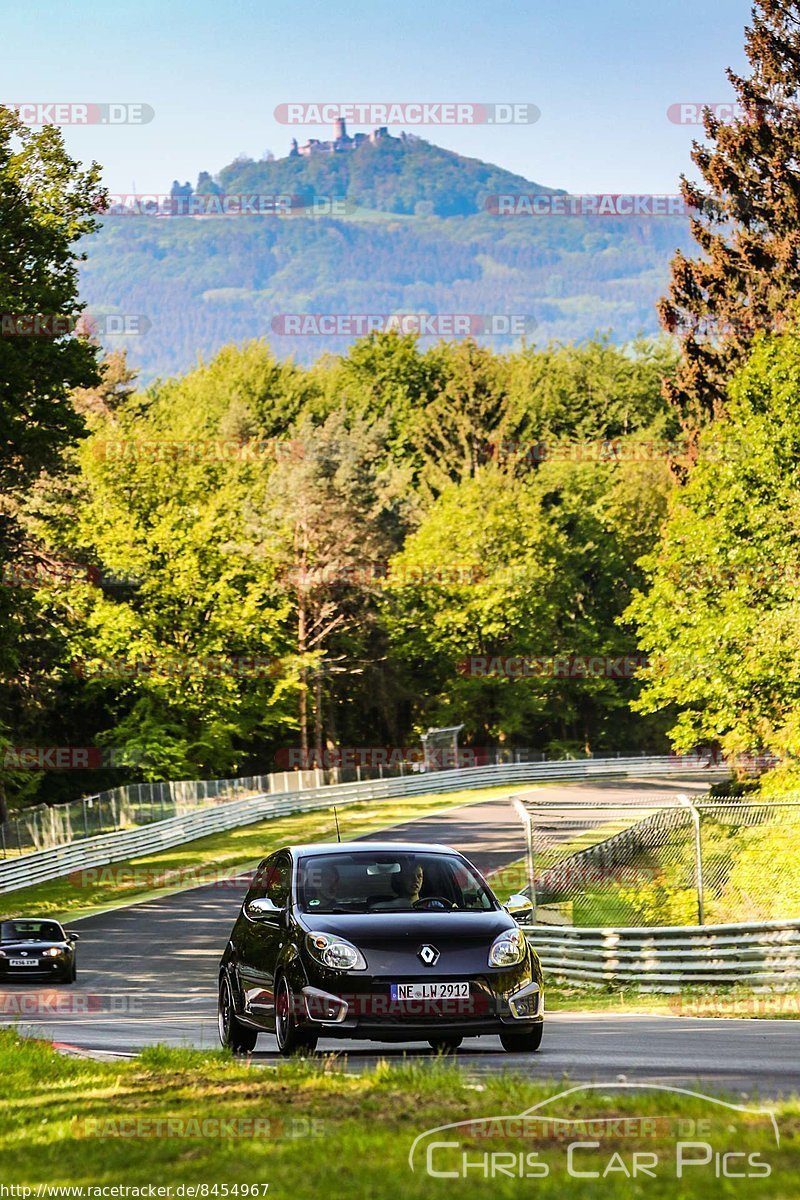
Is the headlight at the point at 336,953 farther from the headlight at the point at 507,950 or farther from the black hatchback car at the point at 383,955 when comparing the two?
the headlight at the point at 507,950

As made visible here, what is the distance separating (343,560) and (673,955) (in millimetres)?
56099

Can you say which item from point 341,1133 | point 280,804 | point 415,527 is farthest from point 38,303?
point 415,527

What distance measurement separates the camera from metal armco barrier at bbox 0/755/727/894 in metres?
44.8

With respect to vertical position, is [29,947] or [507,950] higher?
[507,950]

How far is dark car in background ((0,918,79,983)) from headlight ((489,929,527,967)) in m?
16.7

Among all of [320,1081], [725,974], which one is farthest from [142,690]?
[320,1081]

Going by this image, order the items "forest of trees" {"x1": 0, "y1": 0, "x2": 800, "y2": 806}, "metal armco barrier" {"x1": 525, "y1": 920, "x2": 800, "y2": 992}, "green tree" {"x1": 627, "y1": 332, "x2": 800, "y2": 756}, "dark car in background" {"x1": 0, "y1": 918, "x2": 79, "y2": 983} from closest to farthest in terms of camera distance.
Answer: "metal armco barrier" {"x1": 525, "y1": 920, "x2": 800, "y2": 992}
"dark car in background" {"x1": 0, "y1": 918, "x2": 79, "y2": 983}
"green tree" {"x1": 627, "y1": 332, "x2": 800, "y2": 756}
"forest of trees" {"x1": 0, "y1": 0, "x2": 800, "y2": 806}

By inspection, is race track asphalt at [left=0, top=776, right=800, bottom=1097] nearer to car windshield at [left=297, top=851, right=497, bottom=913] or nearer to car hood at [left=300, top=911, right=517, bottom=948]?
car hood at [left=300, top=911, right=517, bottom=948]

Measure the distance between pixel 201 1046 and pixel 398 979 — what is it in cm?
362

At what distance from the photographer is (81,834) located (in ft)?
154

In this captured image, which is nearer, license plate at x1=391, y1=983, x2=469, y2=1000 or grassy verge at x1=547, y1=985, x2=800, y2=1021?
license plate at x1=391, y1=983, x2=469, y2=1000

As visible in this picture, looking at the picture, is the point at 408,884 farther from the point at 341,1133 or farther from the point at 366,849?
the point at 341,1133

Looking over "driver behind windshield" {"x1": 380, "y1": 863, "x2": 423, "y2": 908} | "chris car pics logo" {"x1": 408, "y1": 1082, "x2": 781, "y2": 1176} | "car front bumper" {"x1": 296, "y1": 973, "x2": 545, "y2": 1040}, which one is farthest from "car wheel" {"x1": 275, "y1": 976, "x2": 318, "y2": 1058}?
"chris car pics logo" {"x1": 408, "y1": 1082, "x2": 781, "y2": 1176}

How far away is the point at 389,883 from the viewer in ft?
39.8
